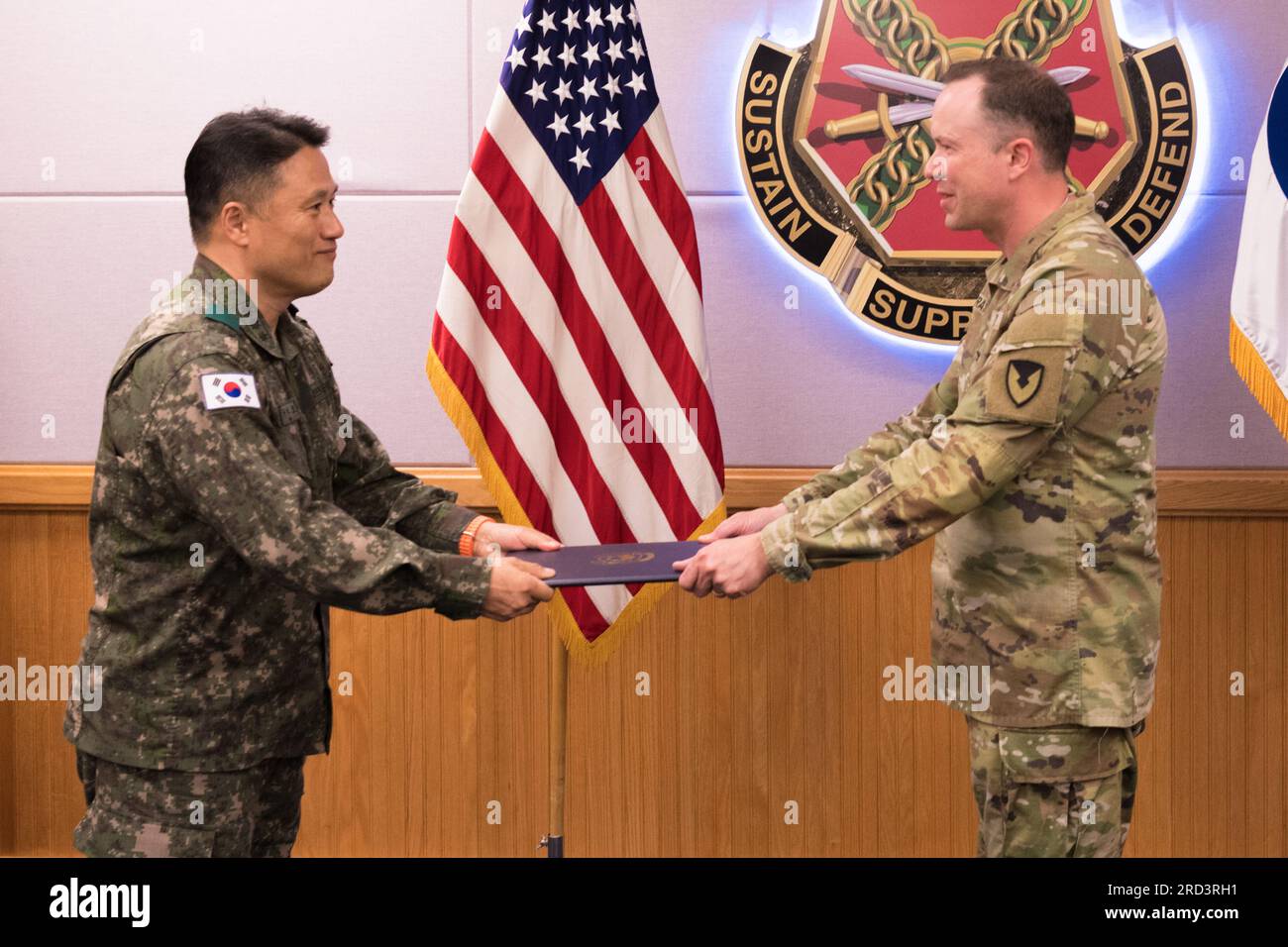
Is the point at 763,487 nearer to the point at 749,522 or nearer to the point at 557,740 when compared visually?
the point at 749,522

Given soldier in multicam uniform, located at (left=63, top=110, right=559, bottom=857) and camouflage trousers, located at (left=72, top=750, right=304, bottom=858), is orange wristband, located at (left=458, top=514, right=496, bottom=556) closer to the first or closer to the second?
soldier in multicam uniform, located at (left=63, top=110, right=559, bottom=857)

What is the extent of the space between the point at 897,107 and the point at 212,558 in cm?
206

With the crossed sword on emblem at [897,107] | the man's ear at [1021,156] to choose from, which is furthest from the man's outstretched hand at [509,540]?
the crossed sword on emblem at [897,107]

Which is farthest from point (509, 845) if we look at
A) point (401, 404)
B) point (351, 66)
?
point (351, 66)

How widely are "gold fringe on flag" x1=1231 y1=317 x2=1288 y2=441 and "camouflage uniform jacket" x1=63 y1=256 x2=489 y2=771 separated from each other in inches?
73.0

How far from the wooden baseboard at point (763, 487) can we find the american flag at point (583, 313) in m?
0.39

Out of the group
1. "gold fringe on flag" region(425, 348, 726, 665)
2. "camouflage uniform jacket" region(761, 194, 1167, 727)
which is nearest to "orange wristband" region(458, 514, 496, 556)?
"gold fringe on flag" region(425, 348, 726, 665)

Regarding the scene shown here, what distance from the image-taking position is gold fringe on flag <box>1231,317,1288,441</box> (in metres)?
2.92

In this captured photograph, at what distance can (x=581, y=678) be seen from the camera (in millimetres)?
3434

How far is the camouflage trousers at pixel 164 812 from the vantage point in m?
2.07

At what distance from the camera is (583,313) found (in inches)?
114

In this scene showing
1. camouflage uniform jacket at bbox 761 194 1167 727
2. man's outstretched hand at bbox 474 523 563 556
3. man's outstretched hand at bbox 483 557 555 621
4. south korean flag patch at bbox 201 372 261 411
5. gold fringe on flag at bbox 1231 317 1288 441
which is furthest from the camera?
gold fringe on flag at bbox 1231 317 1288 441

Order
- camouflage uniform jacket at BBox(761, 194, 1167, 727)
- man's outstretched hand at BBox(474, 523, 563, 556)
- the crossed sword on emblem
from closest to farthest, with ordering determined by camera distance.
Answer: camouflage uniform jacket at BBox(761, 194, 1167, 727) < man's outstretched hand at BBox(474, 523, 563, 556) < the crossed sword on emblem

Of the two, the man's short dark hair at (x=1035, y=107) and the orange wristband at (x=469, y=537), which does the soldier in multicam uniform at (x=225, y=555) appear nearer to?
the orange wristband at (x=469, y=537)
